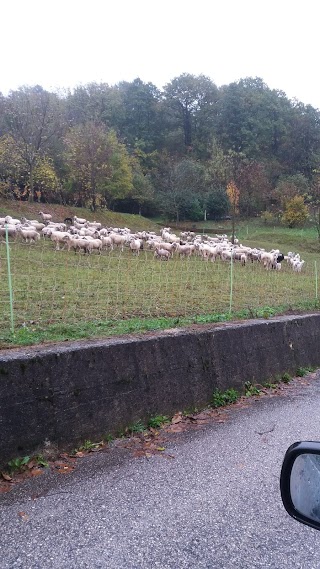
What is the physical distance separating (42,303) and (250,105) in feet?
168

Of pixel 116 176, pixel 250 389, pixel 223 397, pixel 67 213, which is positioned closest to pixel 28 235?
pixel 250 389

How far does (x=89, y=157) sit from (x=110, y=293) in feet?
84.8

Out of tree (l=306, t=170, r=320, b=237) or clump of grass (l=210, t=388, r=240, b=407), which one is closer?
clump of grass (l=210, t=388, r=240, b=407)

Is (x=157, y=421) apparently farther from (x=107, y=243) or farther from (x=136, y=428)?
(x=107, y=243)

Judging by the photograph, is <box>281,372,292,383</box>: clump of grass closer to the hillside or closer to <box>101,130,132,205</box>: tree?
the hillside

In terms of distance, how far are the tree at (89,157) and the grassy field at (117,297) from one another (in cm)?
2090

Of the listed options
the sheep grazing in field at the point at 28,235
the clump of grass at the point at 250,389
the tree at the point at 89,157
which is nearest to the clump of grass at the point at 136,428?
the clump of grass at the point at 250,389

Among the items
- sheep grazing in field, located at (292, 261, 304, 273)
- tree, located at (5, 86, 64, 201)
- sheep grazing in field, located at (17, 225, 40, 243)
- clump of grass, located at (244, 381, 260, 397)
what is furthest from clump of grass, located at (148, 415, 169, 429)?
tree, located at (5, 86, 64, 201)

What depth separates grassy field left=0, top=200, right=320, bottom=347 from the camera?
19.3ft

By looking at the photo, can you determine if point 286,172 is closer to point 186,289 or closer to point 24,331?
point 186,289

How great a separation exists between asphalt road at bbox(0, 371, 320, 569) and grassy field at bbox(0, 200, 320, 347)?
5.62 feet

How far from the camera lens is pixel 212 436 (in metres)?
4.43

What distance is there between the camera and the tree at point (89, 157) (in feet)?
105

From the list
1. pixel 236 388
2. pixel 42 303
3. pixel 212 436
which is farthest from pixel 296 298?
pixel 212 436
